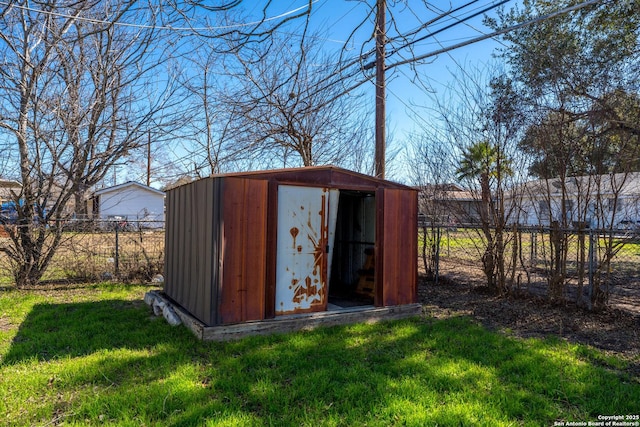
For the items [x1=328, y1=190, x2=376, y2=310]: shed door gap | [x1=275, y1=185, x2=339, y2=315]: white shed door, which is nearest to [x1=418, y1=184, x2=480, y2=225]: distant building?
[x1=328, y1=190, x2=376, y2=310]: shed door gap

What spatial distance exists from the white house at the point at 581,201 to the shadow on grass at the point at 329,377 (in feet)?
7.70

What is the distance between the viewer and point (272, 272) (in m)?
4.90

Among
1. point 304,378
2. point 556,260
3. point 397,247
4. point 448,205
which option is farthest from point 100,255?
point 556,260

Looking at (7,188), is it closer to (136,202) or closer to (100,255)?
(100,255)

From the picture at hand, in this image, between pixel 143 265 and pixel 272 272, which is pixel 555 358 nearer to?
pixel 272 272

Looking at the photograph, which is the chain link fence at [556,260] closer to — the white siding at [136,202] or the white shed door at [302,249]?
the white shed door at [302,249]

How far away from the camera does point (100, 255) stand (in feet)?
27.7

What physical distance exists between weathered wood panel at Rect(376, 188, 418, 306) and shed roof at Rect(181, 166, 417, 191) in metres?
0.23

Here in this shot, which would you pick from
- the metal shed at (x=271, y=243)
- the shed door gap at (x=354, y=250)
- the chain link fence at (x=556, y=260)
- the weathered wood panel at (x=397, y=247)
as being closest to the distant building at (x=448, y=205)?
the chain link fence at (x=556, y=260)

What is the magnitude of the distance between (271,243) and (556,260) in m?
4.53

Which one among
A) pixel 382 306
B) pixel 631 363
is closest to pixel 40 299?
pixel 382 306

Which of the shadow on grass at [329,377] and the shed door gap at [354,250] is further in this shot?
the shed door gap at [354,250]

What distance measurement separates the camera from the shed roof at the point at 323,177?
4.92m

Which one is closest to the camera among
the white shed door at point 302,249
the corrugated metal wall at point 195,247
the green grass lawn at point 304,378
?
the green grass lawn at point 304,378
